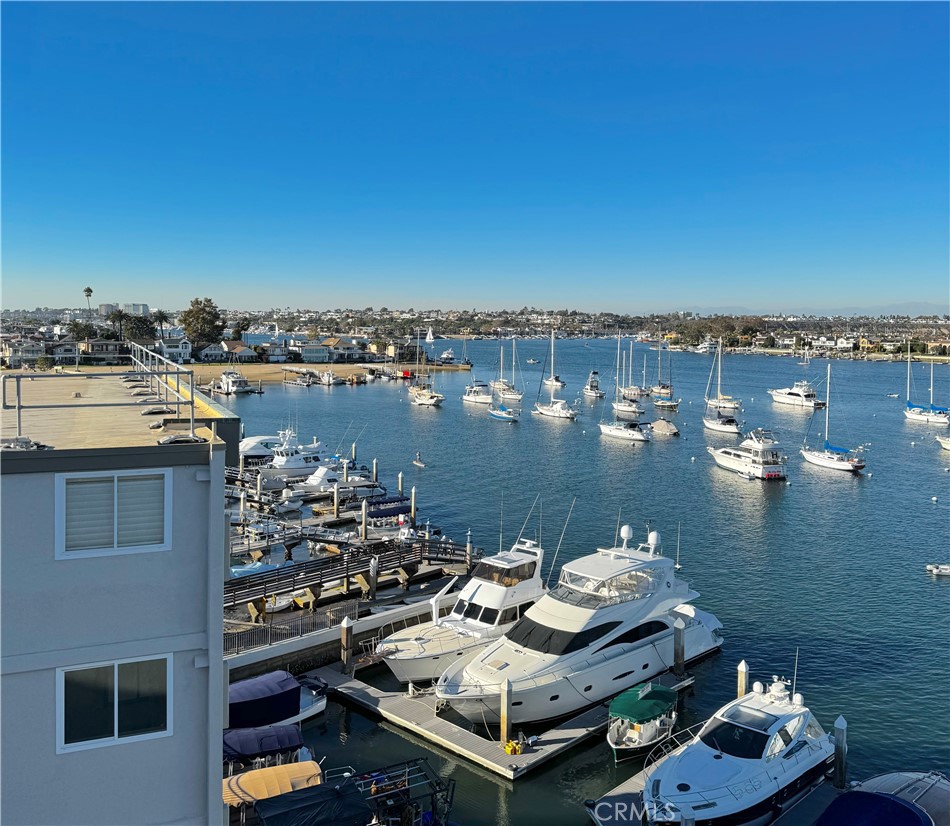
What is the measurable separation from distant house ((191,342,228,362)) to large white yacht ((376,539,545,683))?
436ft

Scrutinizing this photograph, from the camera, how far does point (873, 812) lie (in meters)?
13.4

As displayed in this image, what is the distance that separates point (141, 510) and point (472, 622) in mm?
Answer: 16283

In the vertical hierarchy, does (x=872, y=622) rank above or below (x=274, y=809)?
below

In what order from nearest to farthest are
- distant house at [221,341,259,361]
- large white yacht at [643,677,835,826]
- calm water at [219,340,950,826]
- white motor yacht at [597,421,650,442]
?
1. large white yacht at [643,677,835,826]
2. calm water at [219,340,950,826]
3. white motor yacht at [597,421,650,442]
4. distant house at [221,341,259,361]

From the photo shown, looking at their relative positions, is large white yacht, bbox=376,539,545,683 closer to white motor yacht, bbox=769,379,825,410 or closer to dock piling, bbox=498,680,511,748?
dock piling, bbox=498,680,511,748

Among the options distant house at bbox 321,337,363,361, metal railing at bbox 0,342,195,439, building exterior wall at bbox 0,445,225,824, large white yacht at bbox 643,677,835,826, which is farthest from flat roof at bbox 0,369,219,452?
distant house at bbox 321,337,363,361

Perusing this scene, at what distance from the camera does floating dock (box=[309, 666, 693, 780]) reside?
1744cm

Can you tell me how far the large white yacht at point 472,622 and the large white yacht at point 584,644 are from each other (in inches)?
50.3

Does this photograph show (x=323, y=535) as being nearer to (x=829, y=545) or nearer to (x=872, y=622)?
(x=872, y=622)

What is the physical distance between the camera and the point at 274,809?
1265cm

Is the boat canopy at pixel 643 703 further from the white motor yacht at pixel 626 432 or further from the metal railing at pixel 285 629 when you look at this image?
the white motor yacht at pixel 626 432

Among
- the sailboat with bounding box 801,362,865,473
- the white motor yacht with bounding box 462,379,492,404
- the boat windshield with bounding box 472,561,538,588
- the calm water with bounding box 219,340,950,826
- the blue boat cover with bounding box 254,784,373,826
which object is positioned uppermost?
the white motor yacht with bounding box 462,379,492,404

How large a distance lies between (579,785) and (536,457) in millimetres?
45747

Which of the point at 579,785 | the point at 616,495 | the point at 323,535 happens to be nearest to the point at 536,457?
the point at 616,495
